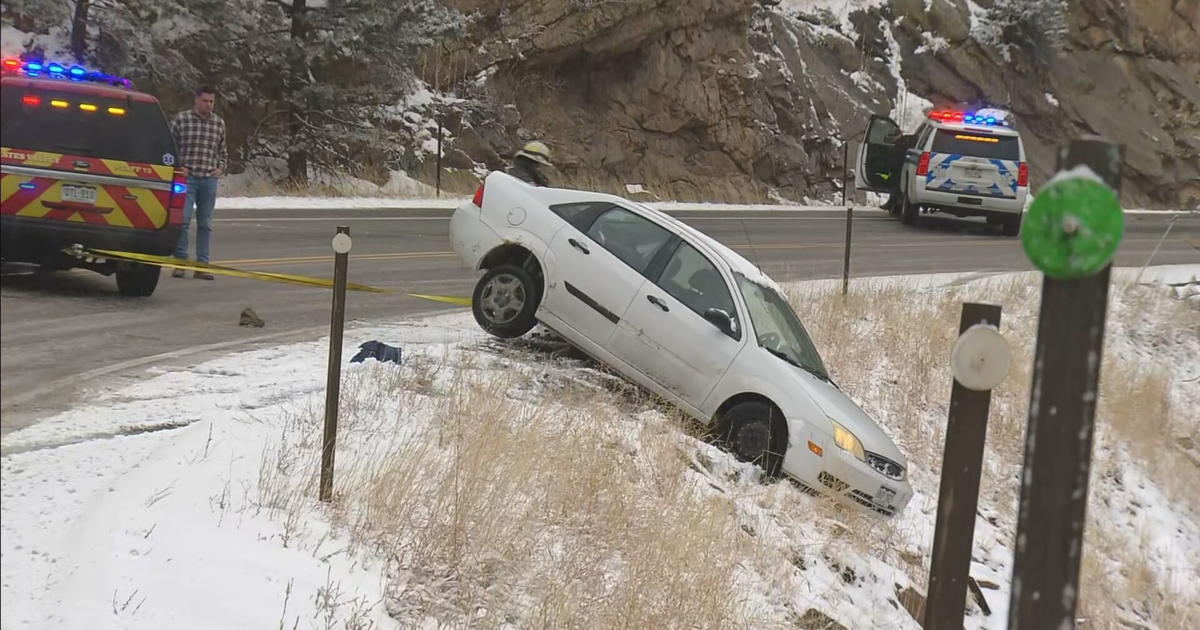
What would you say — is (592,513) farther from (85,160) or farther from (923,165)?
(923,165)

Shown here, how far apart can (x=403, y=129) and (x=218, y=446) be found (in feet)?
73.7

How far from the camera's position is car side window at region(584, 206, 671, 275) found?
8664 millimetres

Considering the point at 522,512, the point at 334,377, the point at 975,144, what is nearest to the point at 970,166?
the point at 975,144

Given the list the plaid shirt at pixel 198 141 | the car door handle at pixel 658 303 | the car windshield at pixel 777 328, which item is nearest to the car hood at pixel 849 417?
the car windshield at pixel 777 328

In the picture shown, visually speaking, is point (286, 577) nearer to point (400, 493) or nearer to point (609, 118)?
point (400, 493)

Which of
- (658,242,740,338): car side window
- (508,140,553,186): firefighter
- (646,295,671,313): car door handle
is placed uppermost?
(508,140,553,186): firefighter

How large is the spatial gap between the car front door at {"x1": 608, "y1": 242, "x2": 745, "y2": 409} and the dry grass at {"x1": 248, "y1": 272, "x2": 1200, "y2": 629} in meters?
0.32

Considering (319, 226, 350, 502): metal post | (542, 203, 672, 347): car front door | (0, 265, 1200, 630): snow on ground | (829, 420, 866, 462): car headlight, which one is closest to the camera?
(0, 265, 1200, 630): snow on ground

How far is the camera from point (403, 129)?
88.7 feet

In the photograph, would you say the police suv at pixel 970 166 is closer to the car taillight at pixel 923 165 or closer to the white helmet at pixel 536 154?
the car taillight at pixel 923 165

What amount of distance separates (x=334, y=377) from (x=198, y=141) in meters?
5.80

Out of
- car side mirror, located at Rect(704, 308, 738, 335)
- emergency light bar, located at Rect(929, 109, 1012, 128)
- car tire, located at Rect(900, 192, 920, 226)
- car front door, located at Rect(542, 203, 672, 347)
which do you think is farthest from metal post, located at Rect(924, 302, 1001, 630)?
car tire, located at Rect(900, 192, 920, 226)

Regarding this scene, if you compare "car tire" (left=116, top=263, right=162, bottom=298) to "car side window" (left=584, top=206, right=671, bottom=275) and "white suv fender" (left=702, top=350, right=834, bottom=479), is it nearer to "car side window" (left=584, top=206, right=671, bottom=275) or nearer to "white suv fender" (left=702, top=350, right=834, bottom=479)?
"car side window" (left=584, top=206, right=671, bottom=275)

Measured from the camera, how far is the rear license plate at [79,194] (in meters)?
2.29
